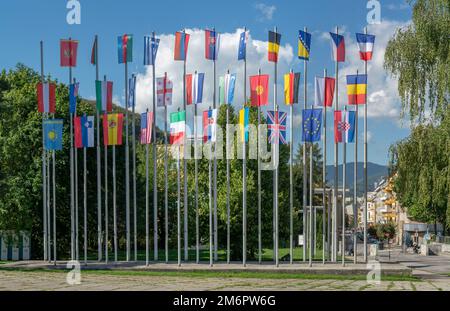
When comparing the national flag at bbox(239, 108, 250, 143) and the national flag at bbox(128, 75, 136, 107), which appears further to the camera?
the national flag at bbox(128, 75, 136, 107)

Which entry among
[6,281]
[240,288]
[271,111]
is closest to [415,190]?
[271,111]

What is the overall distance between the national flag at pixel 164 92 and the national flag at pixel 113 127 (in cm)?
220

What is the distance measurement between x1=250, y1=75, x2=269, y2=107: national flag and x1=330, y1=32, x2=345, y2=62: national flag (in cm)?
334

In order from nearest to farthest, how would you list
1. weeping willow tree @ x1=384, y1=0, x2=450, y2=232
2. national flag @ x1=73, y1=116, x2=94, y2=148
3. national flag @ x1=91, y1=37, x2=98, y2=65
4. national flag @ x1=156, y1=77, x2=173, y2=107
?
1. weeping willow tree @ x1=384, y1=0, x2=450, y2=232
2. national flag @ x1=156, y1=77, x2=173, y2=107
3. national flag @ x1=73, y1=116, x2=94, y2=148
4. national flag @ x1=91, y1=37, x2=98, y2=65

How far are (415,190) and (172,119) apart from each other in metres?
12.3

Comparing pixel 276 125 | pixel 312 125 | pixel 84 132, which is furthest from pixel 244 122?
pixel 84 132

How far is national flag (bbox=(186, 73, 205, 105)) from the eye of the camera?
106 feet

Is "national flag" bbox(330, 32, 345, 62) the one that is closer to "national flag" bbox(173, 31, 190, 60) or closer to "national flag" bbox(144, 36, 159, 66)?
"national flag" bbox(173, 31, 190, 60)

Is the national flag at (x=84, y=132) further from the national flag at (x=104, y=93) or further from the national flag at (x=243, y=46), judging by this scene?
the national flag at (x=243, y=46)

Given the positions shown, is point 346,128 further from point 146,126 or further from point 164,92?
point 146,126

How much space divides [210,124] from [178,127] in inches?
64.0

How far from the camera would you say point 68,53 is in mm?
33156

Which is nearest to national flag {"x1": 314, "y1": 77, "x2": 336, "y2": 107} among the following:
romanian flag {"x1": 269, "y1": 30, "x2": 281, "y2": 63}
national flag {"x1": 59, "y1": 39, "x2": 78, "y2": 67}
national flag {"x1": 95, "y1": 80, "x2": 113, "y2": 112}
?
romanian flag {"x1": 269, "y1": 30, "x2": 281, "y2": 63}
